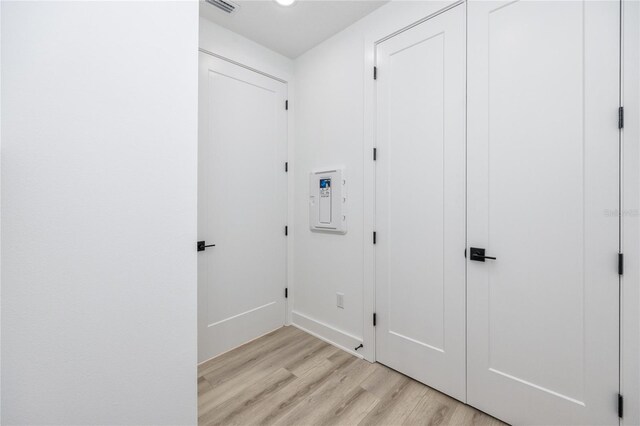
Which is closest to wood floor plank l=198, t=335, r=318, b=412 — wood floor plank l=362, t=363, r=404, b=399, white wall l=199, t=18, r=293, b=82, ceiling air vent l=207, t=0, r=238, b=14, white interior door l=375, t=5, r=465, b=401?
wood floor plank l=362, t=363, r=404, b=399

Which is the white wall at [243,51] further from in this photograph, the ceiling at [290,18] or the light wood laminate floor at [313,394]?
the light wood laminate floor at [313,394]

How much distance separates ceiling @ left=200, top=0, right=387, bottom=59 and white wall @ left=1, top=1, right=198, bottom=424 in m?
1.21

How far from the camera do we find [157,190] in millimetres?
1132

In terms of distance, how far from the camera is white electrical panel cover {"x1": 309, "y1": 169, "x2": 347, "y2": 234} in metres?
2.43

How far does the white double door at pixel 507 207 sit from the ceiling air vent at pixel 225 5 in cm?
120

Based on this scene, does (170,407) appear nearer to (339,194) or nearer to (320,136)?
(339,194)

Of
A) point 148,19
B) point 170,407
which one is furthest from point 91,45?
point 170,407

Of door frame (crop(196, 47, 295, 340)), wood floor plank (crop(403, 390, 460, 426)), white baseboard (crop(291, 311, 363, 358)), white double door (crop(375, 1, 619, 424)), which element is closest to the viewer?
white double door (crop(375, 1, 619, 424))

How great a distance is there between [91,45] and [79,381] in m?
1.19

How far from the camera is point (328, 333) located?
8.46 feet

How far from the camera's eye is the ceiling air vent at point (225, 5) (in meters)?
2.08

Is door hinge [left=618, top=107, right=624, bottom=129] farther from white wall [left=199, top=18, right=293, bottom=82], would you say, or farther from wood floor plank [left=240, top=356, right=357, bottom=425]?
white wall [left=199, top=18, right=293, bottom=82]

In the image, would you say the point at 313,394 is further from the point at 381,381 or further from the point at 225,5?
the point at 225,5

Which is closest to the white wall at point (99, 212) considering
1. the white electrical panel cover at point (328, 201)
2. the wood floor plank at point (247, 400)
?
the wood floor plank at point (247, 400)
